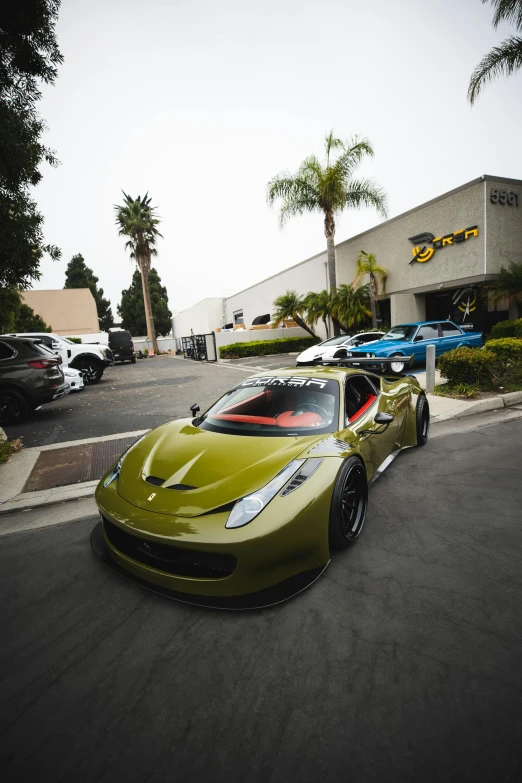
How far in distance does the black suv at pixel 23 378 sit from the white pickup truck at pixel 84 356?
526 centimetres

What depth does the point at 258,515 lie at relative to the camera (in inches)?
84.1

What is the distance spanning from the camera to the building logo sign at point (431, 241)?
1462 centimetres

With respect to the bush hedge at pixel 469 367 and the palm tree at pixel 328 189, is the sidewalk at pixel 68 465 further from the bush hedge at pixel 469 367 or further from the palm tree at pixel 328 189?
the palm tree at pixel 328 189

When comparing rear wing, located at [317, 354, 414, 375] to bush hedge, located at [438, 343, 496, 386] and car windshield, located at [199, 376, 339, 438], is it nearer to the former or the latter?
car windshield, located at [199, 376, 339, 438]

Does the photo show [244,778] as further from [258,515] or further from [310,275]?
[310,275]

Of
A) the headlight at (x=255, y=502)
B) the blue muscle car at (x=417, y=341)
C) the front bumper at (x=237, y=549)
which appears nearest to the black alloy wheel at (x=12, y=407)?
the front bumper at (x=237, y=549)

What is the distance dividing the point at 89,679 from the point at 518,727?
1868 mm

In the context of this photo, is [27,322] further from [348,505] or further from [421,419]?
[348,505]

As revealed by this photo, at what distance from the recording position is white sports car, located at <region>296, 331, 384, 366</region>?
1313 centimetres

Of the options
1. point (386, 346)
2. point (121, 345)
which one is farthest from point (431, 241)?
point (121, 345)

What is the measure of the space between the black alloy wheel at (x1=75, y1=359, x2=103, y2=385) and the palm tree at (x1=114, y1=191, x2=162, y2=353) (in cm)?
2925

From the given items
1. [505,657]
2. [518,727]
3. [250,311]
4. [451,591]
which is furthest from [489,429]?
[250,311]

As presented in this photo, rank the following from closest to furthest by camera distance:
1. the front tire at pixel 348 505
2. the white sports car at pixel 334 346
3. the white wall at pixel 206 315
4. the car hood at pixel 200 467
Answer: the car hood at pixel 200 467
the front tire at pixel 348 505
the white sports car at pixel 334 346
the white wall at pixel 206 315

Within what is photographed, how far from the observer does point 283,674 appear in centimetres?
181
